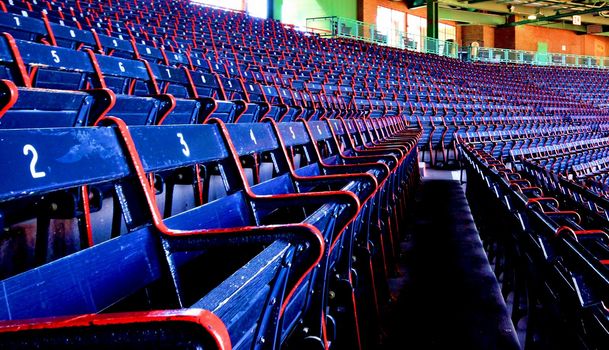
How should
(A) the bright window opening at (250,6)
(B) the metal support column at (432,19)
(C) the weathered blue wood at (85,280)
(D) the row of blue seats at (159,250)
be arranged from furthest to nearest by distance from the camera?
1. (B) the metal support column at (432,19)
2. (A) the bright window opening at (250,6)
3. (C) the weathered blue wood at (85,280)
4. (D) the row of blue seats at (159,250)

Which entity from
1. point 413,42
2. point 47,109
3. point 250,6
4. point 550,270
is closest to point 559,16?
point 413,42

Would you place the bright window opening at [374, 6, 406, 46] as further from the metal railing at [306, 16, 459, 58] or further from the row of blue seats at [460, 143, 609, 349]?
the row of blue seats at [460, 143, 609, 349]

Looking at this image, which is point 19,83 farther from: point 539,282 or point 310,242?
point 539,282

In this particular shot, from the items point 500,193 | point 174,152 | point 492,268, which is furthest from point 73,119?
point 492,268

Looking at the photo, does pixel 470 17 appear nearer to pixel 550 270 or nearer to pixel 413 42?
pixel 413 42

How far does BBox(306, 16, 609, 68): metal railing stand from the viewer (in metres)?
7.83

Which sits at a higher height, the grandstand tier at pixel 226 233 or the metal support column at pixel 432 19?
the metal support column at pixel 432 19

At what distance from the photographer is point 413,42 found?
866cm

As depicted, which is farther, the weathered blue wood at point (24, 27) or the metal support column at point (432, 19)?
the metal support column at point (432, 19)

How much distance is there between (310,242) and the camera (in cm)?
47

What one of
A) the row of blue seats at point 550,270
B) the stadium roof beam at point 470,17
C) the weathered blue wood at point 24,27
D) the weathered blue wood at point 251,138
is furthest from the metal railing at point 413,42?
the weathered blue wood at point 251,138

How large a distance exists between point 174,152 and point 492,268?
44.2 inches

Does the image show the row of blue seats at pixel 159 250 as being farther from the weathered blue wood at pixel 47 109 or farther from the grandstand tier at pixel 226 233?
the weathered blue wood at pixel 47 109

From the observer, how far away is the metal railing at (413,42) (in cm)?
783
